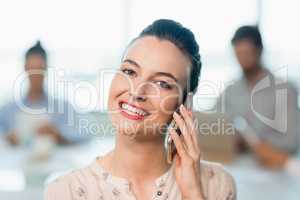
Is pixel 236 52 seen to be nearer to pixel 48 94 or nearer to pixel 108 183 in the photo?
pixel 48 94

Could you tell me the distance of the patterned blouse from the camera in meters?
0.71

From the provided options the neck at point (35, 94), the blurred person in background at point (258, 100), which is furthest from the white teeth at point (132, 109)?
the neck at point (35, 94)

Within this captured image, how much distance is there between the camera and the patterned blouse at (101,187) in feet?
2.32

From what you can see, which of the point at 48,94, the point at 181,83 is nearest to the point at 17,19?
the point at 48,94

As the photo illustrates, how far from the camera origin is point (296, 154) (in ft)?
4.45

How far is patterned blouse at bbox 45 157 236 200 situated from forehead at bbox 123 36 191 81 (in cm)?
17

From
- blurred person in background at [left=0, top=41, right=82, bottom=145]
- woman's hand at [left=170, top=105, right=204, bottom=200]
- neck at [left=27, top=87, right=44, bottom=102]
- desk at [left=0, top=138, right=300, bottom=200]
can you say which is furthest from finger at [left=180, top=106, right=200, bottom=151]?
neck at [left=27, top=87, right=44, bottom=102]

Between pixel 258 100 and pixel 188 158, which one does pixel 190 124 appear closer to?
pixel 188 158

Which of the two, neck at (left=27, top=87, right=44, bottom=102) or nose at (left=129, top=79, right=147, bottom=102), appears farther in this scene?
neck at (left=27, top=87, right=44, bottom=102)

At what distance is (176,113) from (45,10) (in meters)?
0.96

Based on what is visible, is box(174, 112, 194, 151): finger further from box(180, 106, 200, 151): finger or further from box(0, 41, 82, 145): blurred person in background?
box(0, 41, 82, 145): blurred person in background

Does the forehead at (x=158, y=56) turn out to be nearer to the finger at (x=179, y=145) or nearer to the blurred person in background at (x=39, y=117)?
the finger at (x=179, y=145)

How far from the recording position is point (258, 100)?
1.25 metres

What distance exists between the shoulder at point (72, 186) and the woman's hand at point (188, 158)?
147 millimetres
